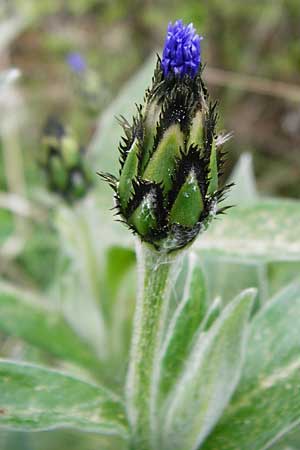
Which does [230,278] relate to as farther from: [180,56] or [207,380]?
[180,56]

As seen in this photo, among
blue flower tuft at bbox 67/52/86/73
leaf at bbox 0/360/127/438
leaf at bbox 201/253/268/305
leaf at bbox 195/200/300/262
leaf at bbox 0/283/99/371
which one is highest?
blue flower tuft at bbox 67/52/86/73

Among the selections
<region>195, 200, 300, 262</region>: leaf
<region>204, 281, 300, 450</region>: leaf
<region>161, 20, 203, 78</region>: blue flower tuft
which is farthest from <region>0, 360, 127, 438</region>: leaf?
<region>161, 20, 203, 78</region>: blue flower tuft

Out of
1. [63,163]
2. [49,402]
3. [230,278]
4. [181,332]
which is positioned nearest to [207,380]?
[181,332]

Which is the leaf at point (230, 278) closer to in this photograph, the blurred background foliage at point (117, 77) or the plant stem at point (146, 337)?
the plant stem at point (146, 337)

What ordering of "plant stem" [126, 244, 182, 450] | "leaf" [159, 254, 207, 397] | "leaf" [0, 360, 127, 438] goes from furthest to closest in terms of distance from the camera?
"leaf" [159, 254, 207, 397] < "leaf" [0, 360, 127, 438] < "plant stem" [126, 244, 182, 450]

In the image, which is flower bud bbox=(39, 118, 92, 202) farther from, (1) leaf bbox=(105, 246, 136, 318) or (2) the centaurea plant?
(2) the centaurea plant

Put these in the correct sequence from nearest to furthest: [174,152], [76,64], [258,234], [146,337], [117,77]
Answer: [174,152], [146,337], [258,234], [76,64], [117,77]

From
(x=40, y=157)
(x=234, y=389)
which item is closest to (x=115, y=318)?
(x=40, y=157)

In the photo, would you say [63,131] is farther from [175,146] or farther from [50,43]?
[50,43]
